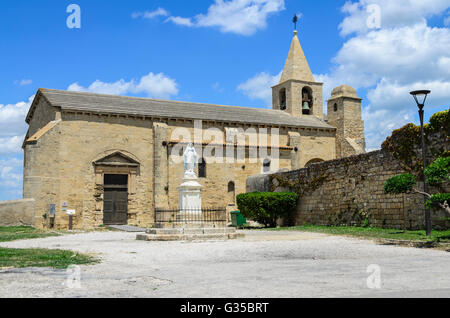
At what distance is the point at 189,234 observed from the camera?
1476cm

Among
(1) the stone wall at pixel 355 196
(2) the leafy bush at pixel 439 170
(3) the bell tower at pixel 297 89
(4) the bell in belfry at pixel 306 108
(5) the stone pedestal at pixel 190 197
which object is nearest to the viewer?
(2) the leafy bush at pixel 439 170

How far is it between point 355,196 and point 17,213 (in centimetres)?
1605

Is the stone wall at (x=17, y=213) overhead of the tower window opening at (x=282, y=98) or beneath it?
beneath

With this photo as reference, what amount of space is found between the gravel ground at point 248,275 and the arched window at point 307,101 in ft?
93.5

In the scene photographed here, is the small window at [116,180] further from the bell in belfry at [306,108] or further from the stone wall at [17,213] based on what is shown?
the bell in belfry at [306,108]

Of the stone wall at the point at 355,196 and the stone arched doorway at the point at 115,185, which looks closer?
the stone wall at the point at 355,196

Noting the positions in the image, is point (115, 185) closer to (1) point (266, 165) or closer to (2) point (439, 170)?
(1) point (266, 165)

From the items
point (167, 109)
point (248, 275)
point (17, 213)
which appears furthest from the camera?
point (167, 109)

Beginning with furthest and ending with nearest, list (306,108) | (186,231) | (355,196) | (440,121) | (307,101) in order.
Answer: (307,101), (306,108), (355,196), (186,231), (440,121)

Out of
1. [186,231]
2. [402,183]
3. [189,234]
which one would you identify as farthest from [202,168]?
[402,183]

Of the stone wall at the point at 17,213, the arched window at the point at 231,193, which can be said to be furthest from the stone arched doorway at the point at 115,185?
the arched window at the point at 231,193

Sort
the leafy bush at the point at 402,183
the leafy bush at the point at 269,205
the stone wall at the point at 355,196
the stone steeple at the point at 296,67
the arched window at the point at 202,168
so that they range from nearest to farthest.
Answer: the leafy bush at the point at 402,183 → the stone wall at the point at 355,196 → the leafy bush at the point at 269,205 → the arched window at the point at 202,168 → the stone steeple at the point at 296,67

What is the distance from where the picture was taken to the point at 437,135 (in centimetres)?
1486

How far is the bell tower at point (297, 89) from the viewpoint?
3712 cm
